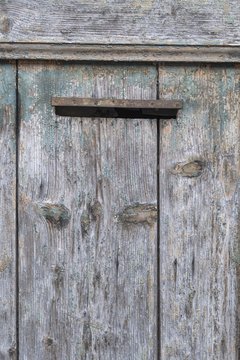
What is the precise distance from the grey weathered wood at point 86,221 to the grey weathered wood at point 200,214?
0.04 meters

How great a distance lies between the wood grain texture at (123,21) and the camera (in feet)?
5.37

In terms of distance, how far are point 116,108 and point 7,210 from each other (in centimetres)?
39

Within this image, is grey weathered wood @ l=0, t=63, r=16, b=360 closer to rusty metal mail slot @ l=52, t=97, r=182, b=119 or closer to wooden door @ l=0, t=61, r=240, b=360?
wooden door @ l=0, t=61, r=240, b=360

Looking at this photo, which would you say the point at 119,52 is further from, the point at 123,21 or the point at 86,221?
the point at 86,221

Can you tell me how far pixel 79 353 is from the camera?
5.59 ft

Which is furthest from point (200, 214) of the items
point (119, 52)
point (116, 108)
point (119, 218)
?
point (119, 52)

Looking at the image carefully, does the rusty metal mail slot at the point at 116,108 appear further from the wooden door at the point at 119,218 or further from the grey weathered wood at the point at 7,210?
the grey weathered wood at the point at 7,210

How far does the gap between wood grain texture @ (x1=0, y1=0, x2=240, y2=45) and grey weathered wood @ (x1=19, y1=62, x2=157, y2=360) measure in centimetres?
8

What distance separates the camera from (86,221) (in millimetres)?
1682

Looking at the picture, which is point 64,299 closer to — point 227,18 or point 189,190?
point 189,190

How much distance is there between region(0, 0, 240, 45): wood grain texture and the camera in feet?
5.37

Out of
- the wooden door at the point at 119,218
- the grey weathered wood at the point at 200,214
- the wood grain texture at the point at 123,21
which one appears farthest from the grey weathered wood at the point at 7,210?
the grey weathered wood at the point at 200,214

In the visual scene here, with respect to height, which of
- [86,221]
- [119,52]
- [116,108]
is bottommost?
[86,221]

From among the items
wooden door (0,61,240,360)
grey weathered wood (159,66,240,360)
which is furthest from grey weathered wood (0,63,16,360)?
Answer: grey weathered wood (159,66,240,360)
